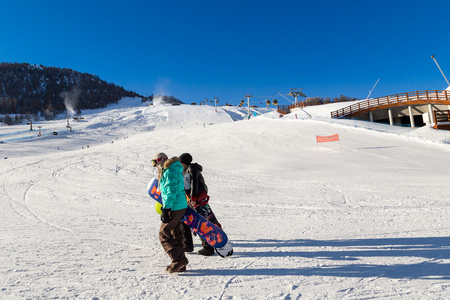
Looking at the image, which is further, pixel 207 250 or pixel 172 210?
pixel 207 250

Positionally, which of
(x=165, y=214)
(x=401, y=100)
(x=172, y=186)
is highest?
(x=401, y=100)

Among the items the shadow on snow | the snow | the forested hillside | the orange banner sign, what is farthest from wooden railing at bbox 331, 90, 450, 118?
the forested hillside

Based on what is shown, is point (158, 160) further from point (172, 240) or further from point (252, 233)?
point (252, 233)

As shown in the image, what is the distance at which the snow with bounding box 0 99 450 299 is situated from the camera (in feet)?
9.18

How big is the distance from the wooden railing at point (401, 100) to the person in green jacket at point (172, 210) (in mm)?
31875

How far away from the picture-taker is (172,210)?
325 cm

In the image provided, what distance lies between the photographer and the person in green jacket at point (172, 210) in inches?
124

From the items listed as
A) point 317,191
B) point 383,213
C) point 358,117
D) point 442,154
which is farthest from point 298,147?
point 358,117

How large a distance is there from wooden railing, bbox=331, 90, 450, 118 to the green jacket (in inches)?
1254

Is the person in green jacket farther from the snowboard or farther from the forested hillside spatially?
the forested hillside

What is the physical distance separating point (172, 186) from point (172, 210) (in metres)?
0.32

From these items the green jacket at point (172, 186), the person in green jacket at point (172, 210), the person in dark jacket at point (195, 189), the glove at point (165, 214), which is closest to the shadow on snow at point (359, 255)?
the person in green jacket at point (172, 210)

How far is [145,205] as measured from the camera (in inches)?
278

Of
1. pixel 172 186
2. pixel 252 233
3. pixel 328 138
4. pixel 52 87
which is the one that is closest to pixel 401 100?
pixel 328 138
